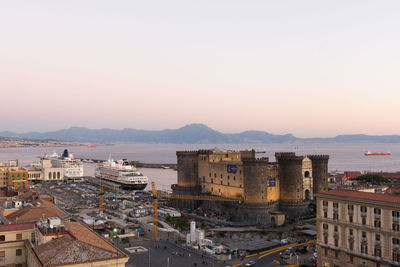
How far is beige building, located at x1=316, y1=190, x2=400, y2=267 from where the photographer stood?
37906 millimetres

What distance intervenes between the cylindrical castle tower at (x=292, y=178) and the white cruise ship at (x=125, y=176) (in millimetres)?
67798

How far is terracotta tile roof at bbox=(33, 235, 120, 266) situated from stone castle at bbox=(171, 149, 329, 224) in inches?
2025

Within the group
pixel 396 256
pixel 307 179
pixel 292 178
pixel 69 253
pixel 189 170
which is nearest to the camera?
pixel 69 253

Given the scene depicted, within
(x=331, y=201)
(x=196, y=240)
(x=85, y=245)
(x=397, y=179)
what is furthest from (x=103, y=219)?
(x=397, y=179)

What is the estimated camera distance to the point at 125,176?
13712 cm

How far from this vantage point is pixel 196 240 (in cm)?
5381

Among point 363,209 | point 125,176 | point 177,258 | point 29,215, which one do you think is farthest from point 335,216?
point 125,176

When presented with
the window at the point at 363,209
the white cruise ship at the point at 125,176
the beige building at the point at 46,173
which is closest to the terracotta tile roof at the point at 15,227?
the window at the point at 363,209

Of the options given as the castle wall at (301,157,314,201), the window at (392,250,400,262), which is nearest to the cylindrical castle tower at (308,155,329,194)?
the castle wall at (301,157,314,201)

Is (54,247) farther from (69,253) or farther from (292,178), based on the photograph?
(292,178)

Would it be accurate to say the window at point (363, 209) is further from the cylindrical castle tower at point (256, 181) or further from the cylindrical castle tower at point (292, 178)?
the cylindrical castle tower at point (292, 178)

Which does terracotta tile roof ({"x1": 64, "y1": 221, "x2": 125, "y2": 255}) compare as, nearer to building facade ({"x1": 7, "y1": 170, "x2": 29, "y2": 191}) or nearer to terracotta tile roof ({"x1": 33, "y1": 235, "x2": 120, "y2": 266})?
terracotta tile roof ({"x1": 33, "y1": 235, "x2": 120, "y2": 266})

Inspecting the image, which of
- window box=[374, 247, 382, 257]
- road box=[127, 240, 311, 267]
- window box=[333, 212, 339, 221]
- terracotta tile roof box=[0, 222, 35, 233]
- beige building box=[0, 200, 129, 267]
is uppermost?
terracotta tile roof box=[0, 222, 35, 233]

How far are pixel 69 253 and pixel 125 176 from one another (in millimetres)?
114029
